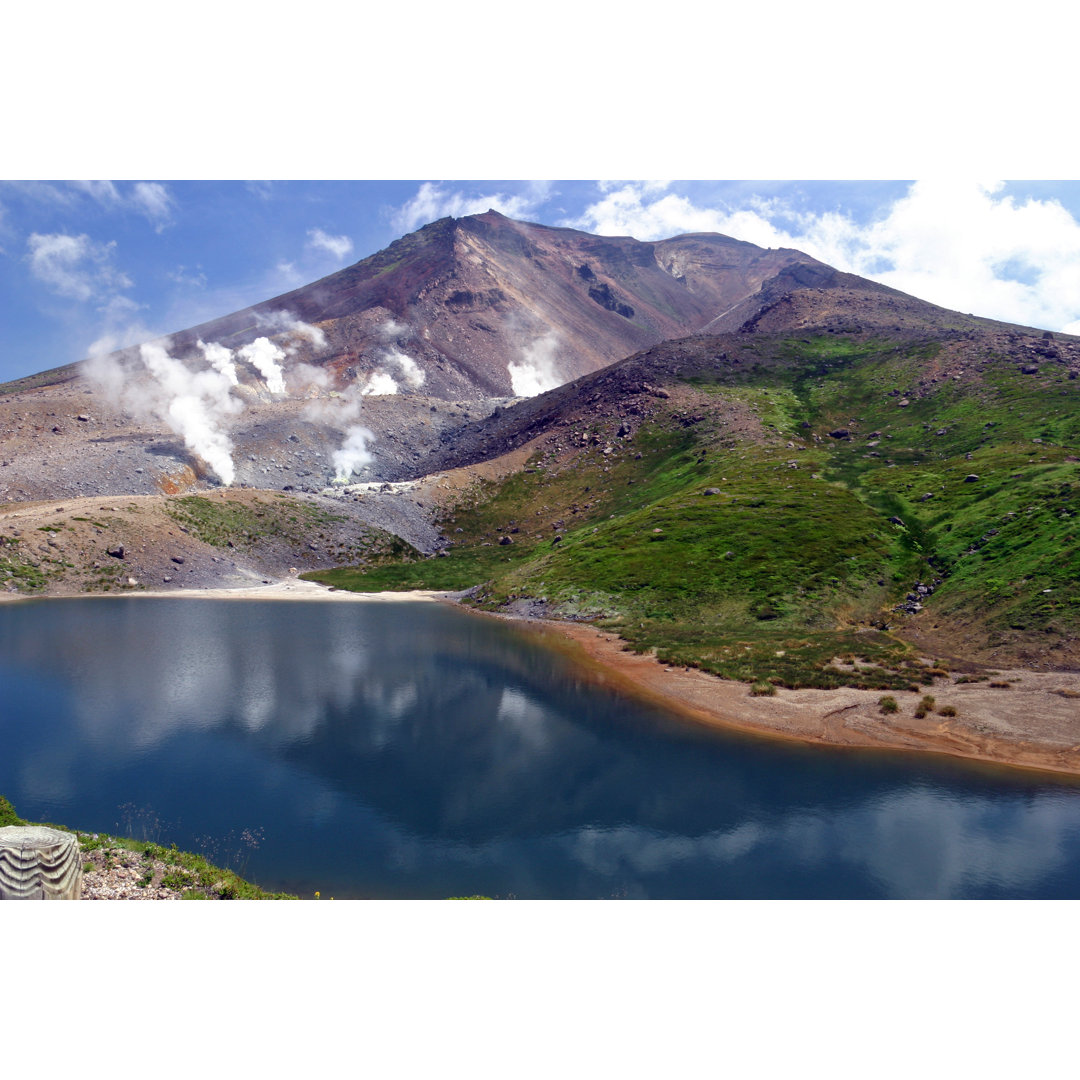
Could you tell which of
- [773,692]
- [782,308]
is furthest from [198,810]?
[782,308]

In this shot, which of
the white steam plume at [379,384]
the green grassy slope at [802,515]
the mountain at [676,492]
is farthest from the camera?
the white steam plume at [379,384]

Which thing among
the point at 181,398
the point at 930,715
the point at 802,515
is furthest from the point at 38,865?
the point at 181,398

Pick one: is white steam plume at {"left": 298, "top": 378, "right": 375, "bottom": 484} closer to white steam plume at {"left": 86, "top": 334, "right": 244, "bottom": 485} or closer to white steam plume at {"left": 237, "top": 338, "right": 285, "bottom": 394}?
white steam plume at {"left": 86, "top": 334, "right": 244, "bottom": 485}

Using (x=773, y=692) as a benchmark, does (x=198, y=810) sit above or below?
below

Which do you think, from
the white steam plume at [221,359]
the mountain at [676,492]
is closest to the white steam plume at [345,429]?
the mountain at [676,492]

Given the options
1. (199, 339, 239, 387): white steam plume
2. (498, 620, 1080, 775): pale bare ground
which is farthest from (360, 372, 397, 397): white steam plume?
(498, 620, 1080, 775): pale bare ground

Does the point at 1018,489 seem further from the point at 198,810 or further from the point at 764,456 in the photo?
the point at 198,810

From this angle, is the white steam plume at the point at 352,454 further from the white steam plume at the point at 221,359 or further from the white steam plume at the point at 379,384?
the white steam plume at the point at 221,359
